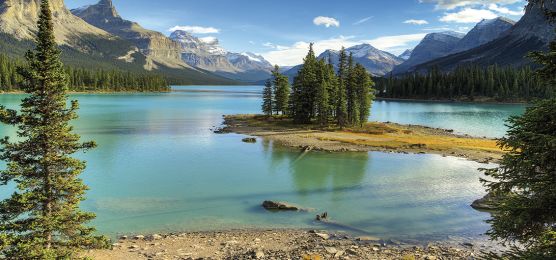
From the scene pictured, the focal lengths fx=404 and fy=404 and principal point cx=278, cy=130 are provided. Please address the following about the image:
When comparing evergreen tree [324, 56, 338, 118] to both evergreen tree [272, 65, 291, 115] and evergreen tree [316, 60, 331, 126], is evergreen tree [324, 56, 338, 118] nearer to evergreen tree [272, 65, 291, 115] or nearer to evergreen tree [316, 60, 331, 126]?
evergreen tree [316, 60, 331, 126]

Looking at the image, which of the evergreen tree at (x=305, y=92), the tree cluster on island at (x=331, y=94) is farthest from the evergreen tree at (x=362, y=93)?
the evergreen tree at (x=305, y=92)

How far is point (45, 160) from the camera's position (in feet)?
61.3

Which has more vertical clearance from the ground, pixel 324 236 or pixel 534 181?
pixel 534 181

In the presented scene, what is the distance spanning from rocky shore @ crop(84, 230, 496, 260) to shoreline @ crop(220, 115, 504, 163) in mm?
37358

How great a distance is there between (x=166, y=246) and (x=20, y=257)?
1014 cm

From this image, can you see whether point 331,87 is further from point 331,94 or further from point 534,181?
point 534,181

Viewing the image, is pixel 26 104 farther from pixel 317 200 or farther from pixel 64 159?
pixel 317 200

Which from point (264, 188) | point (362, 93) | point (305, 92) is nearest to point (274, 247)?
point (264, 188)

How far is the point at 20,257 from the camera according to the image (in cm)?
1711

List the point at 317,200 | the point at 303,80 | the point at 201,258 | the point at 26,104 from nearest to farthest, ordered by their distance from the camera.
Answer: the point at 26,104, the point at 201,258, the point at 317,200, the point at 303,80

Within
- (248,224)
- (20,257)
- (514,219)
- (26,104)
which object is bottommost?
(248,224)

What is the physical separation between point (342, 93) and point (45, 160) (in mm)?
75906

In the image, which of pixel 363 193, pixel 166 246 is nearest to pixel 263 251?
pixel 166 246

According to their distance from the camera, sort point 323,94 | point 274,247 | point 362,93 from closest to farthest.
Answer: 1. point 274,247
2. point 323,94
3. point 362,93
